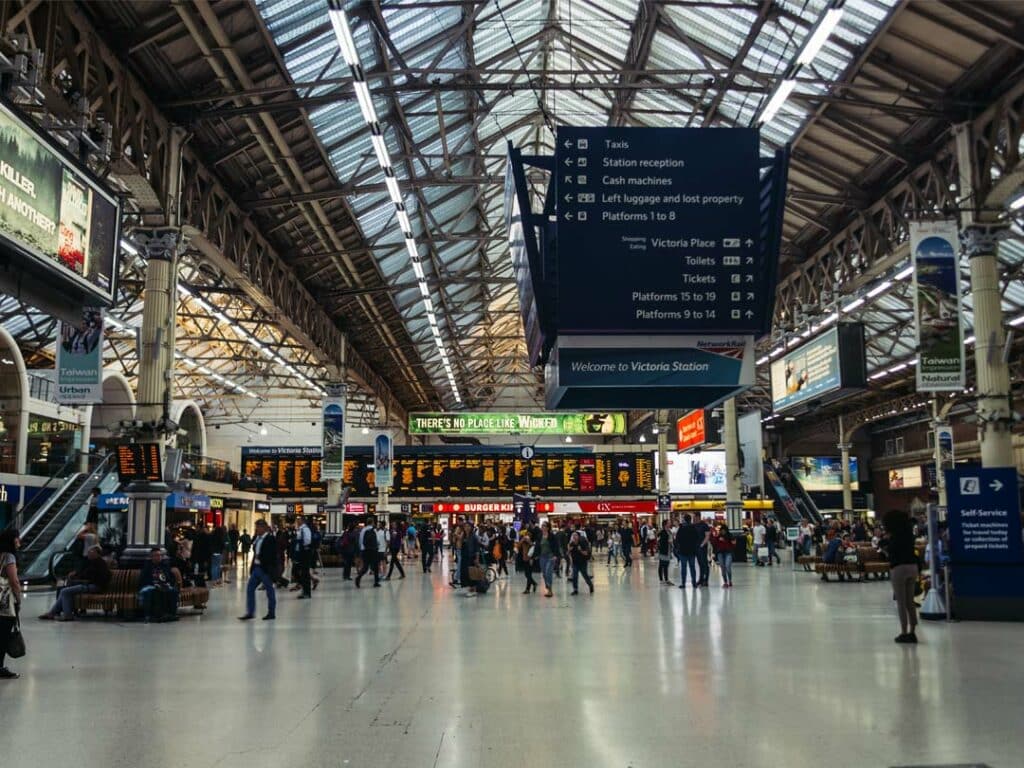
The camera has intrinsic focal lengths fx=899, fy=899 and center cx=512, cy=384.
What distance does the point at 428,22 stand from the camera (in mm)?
18125

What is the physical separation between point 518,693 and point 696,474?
42.1 meters

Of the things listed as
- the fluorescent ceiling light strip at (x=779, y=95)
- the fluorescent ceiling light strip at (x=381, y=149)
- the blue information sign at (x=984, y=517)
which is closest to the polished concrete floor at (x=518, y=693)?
the blue information sign at (x=984, y=517)

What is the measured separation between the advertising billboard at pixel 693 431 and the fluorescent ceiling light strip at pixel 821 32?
17.3 meters

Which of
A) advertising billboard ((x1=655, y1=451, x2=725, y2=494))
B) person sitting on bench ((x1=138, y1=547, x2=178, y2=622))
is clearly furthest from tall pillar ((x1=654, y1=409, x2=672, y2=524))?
person sitting on bench ((x1=138, y1=547, x2=178, y2=622))

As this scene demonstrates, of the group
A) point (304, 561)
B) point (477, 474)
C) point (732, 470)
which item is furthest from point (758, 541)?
point (477, 474)

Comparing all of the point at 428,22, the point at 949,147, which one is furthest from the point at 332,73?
the point at 949,147

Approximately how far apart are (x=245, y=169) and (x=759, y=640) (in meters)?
16.1

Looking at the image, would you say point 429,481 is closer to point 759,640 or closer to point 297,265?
point 297,265

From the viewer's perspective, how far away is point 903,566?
10766mm

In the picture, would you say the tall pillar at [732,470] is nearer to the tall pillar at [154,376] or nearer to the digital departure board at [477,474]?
the digital departure board at [477,474]

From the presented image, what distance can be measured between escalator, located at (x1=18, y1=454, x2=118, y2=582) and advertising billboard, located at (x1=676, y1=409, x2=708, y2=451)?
64.9 ft

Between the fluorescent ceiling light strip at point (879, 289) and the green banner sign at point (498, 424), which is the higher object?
the fluorescent ceiling light strip at point (879, 289)

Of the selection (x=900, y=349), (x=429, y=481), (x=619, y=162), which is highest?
(x=900, y=349)

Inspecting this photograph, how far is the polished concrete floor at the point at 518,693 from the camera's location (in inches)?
224
